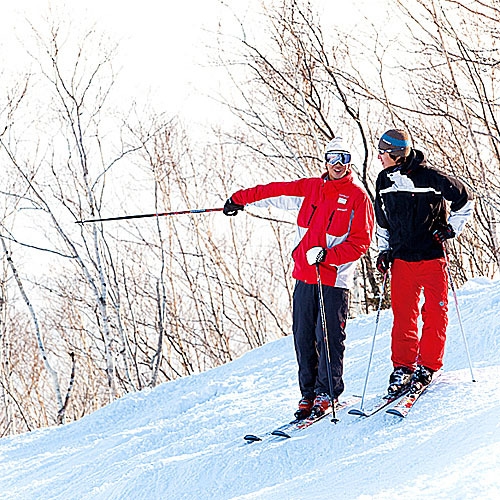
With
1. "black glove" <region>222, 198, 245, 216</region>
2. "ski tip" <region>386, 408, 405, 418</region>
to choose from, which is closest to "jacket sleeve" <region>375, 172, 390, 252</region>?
"black glove" <region>222, 198, 245, 216</region>

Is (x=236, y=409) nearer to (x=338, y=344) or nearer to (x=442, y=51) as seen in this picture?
(x=338, y=344)

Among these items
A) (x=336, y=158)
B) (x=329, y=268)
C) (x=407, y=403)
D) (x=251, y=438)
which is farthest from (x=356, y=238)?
(x=251, y=438)

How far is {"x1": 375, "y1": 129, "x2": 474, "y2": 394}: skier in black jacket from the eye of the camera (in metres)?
4.16

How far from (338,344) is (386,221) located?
846 millimetres

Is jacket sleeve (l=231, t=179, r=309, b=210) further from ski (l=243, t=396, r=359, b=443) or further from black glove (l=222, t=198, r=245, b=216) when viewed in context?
ski (l=243, t=396, r=359, b=443)

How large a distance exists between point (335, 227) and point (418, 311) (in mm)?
714

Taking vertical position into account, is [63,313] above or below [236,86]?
below

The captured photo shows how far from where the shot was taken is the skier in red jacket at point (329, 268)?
4.12 meters

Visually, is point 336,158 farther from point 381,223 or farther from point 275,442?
point 275,442

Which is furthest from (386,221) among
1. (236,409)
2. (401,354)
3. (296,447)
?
(236,409)

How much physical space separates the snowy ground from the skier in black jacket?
250mm

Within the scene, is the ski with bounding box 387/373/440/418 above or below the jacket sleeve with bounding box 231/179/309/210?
below

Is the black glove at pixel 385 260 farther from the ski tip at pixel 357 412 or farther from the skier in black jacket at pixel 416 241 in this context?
→ the ski tip at pixel 357 412

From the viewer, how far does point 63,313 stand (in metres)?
20.0
